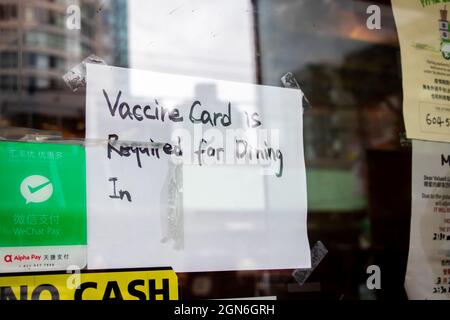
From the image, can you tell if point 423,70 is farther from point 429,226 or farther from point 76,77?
point 76,77

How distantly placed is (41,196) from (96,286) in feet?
0.80

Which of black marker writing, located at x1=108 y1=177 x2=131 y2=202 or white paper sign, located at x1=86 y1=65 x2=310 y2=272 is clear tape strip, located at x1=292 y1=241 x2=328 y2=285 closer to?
white paper sign, located at x1=86 y1=65 x2=310 y2=272

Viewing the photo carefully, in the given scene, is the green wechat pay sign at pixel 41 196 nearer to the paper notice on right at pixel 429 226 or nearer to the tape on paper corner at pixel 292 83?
the tape on paper corner at pixel 292 83

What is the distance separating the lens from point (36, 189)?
133cm

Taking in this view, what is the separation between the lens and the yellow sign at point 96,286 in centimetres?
131

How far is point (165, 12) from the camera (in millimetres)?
1560

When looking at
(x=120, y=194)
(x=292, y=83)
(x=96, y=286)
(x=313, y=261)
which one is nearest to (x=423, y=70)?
(x=292, y=83)

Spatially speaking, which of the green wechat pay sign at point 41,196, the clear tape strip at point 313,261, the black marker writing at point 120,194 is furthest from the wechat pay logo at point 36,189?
the clear tape strip at point 313,261

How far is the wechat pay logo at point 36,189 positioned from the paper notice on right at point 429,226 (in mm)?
1109

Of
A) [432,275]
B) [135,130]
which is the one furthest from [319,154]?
[135,130]

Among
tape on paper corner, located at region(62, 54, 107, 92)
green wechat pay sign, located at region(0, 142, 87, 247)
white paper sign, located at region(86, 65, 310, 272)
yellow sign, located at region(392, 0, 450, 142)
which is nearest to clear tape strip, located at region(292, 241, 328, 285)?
white paper sign, located at region(86, 65, 310, 272)

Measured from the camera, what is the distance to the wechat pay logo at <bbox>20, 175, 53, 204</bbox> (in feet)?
4.33

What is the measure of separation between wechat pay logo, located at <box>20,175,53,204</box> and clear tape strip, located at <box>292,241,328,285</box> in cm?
70
